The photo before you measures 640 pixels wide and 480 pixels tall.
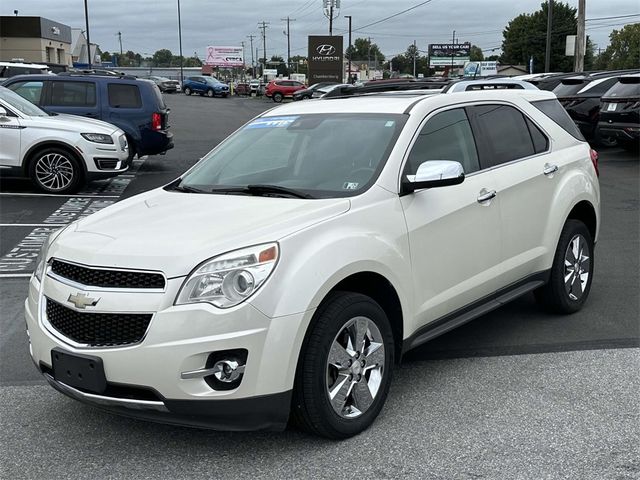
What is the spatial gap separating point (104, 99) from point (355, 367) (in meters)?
12.1

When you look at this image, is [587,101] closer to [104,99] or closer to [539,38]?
[104,99]

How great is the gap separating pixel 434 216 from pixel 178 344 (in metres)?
1.75

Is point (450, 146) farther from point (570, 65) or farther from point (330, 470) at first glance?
point (570, 65)

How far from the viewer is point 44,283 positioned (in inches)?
146

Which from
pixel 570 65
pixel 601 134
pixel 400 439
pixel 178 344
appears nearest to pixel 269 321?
pixel 178 344

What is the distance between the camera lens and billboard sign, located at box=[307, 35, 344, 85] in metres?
52.1

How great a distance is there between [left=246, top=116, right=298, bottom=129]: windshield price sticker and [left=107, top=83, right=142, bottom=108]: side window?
9.99m

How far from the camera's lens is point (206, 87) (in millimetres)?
59688

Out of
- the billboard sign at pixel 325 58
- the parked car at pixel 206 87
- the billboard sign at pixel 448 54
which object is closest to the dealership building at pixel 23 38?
the parked car at pixel 206 87

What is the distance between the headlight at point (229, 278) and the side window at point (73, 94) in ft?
40.0

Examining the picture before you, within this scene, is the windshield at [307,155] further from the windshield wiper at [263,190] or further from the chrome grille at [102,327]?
the chrome grille at [102,327]

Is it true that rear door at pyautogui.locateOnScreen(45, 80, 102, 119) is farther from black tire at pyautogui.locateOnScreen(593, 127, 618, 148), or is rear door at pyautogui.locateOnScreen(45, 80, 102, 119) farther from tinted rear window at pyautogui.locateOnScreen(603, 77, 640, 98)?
black tire at pyautogui.locateOnScreen(593, 127, 618, 148)

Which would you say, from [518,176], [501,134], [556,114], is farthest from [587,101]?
[518,176]

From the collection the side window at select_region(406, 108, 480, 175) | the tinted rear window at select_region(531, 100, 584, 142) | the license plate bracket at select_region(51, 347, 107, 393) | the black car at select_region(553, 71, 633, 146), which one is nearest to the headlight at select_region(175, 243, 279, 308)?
the license plate bracket at select_region(51, 347, 107, 393)
